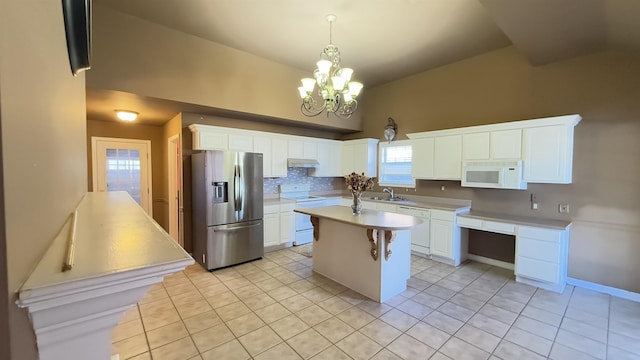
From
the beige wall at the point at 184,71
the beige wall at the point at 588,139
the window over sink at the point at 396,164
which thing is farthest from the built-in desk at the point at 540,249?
the beige wall at the point at 184,71

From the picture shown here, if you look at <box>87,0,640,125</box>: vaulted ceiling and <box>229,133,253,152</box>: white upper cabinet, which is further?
<box>229,133,253,152</box>: white upper cabinet

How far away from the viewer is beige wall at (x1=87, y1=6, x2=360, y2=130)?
3.20m

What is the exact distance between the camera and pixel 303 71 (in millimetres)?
5145

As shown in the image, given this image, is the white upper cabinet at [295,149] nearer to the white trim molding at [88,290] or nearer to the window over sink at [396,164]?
the window over sink at [396,164]

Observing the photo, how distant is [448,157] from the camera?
4488 millimetres

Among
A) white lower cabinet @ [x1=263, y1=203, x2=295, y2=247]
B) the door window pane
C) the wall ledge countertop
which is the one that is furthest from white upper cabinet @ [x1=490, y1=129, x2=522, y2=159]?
the door window pane

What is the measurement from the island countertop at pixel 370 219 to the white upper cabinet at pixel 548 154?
6.13ft

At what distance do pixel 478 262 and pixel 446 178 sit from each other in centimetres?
146

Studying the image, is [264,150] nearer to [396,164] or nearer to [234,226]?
[234,226]

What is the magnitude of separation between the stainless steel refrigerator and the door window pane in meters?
2.14

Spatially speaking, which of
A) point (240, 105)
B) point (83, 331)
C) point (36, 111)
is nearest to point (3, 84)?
point (36, 111)

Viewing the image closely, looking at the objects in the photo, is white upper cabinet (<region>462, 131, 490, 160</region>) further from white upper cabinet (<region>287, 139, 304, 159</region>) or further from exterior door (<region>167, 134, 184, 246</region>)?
exterior door (<region>167, 134, 184, 246</region>)

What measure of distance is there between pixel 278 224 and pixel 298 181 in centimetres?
134

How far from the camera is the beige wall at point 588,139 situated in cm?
323
